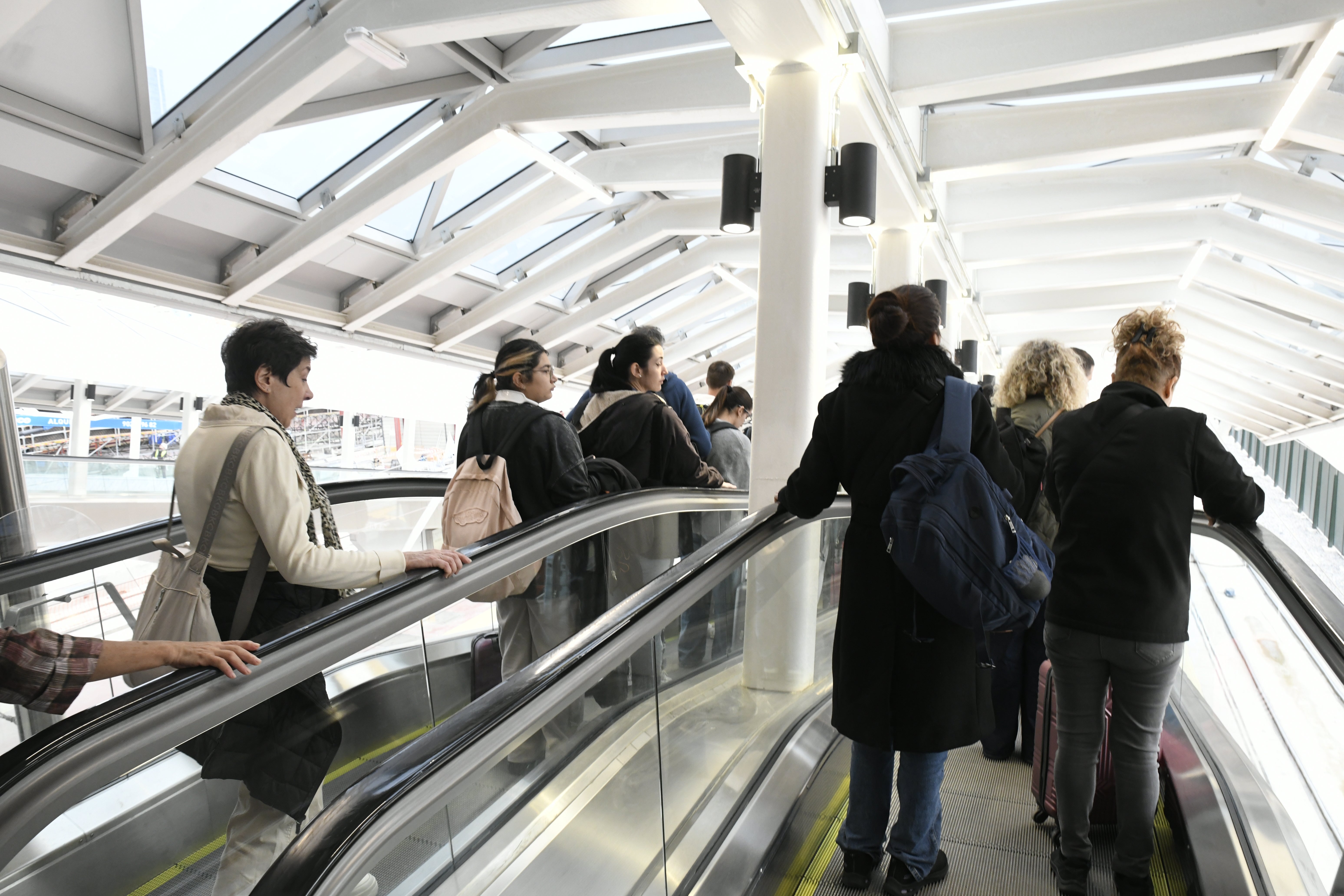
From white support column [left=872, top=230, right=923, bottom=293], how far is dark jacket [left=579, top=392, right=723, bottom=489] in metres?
4.33

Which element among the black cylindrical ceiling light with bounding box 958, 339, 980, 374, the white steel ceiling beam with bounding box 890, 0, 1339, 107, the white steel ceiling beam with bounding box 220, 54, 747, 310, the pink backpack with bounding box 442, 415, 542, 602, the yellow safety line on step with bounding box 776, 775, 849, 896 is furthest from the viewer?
the black cylindrical ceiling light with bounding box 958, 339, 980, 374

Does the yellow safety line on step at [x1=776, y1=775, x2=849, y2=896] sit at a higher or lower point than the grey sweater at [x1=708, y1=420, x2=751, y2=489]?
lower

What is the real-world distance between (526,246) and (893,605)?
12.1 m

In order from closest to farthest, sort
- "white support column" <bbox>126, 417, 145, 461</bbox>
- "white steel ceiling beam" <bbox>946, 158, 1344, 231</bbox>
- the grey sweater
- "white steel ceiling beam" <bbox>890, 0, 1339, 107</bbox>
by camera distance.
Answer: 1. the grey sweater
2. "white steel ceiling beam" <bbox>890, 0, 1339, 107</bbox>
3. "white steel ceiling beam" <bbox>946, 158, 1344, 231</bbox>
4. "white support column" <bbox>126, 417, 145, 461</bbox>

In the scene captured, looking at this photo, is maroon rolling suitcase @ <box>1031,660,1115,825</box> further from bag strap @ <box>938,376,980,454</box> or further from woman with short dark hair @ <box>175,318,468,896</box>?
woman with short dark hair @ <box>175,318,468,896</box>

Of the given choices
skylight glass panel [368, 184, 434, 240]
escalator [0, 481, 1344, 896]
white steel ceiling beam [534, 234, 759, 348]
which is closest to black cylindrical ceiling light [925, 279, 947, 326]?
escalator [0, 481, 1344, 896]

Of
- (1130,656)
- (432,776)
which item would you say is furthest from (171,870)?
(1130,656)

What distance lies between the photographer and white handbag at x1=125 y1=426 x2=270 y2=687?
2.03 m

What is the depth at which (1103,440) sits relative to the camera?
2.26 m

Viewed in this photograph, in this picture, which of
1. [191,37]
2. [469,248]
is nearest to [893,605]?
[191,37]

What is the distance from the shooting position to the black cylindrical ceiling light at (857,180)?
4.51 meters

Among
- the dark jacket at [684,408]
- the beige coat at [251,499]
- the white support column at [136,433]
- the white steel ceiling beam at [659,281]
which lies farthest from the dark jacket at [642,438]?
the white support column at [136,433]

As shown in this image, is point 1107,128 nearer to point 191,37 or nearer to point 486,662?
point 486,662

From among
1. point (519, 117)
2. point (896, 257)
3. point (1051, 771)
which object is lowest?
point (1051, 771)
